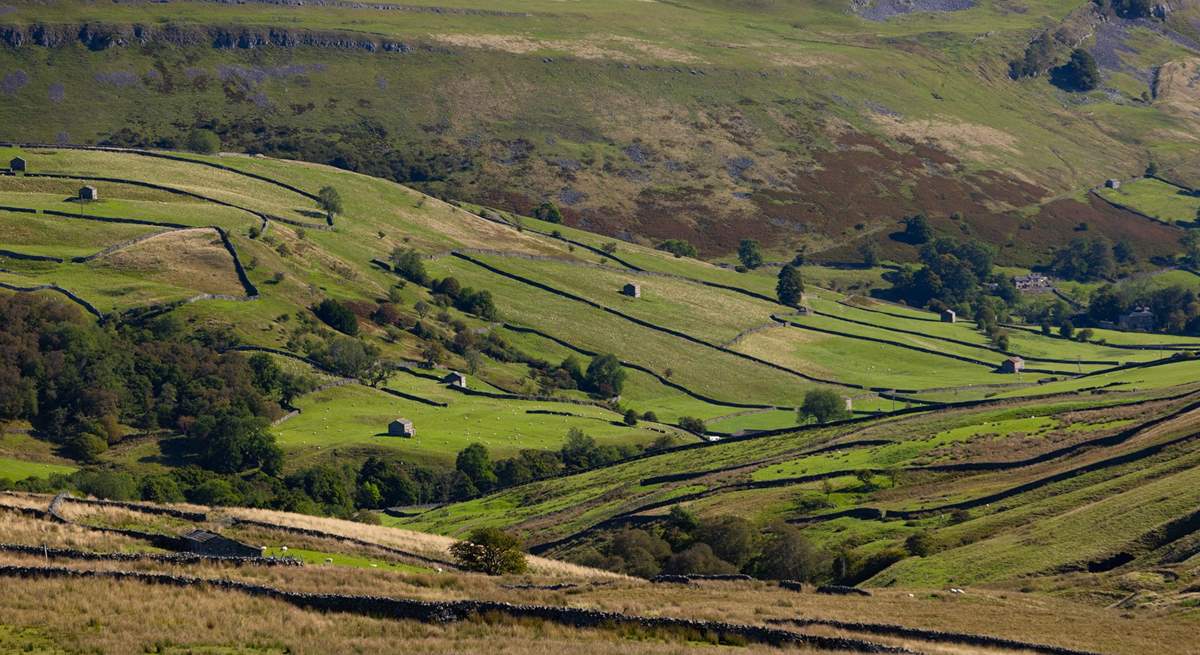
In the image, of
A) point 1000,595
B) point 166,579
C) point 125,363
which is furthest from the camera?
point 125,363

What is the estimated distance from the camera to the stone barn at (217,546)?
60.5 meters

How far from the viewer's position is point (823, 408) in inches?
6624

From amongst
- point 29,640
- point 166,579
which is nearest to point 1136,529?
point 166,579

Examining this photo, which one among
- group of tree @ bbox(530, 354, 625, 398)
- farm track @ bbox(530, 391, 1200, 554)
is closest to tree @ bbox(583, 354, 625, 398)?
group of tree @ bbox(530, 354, 625, 398)

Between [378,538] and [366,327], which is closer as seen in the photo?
[378,538]

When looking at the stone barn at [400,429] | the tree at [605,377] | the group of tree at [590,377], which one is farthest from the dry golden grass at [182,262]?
the tree at [605,377]

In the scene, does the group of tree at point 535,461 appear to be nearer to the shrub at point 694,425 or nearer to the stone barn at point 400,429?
the stone barn at point 400,429

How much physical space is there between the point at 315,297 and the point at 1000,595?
128 m

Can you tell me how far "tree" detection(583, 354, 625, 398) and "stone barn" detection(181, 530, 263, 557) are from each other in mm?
119280

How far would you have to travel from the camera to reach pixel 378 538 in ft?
234

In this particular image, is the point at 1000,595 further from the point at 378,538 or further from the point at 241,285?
the point at 241,285

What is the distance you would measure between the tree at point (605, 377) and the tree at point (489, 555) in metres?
112

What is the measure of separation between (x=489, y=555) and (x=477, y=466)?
235 feet

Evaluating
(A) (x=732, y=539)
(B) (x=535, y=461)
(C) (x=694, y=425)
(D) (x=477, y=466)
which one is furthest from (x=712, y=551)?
(C) (x=694, y=425)
